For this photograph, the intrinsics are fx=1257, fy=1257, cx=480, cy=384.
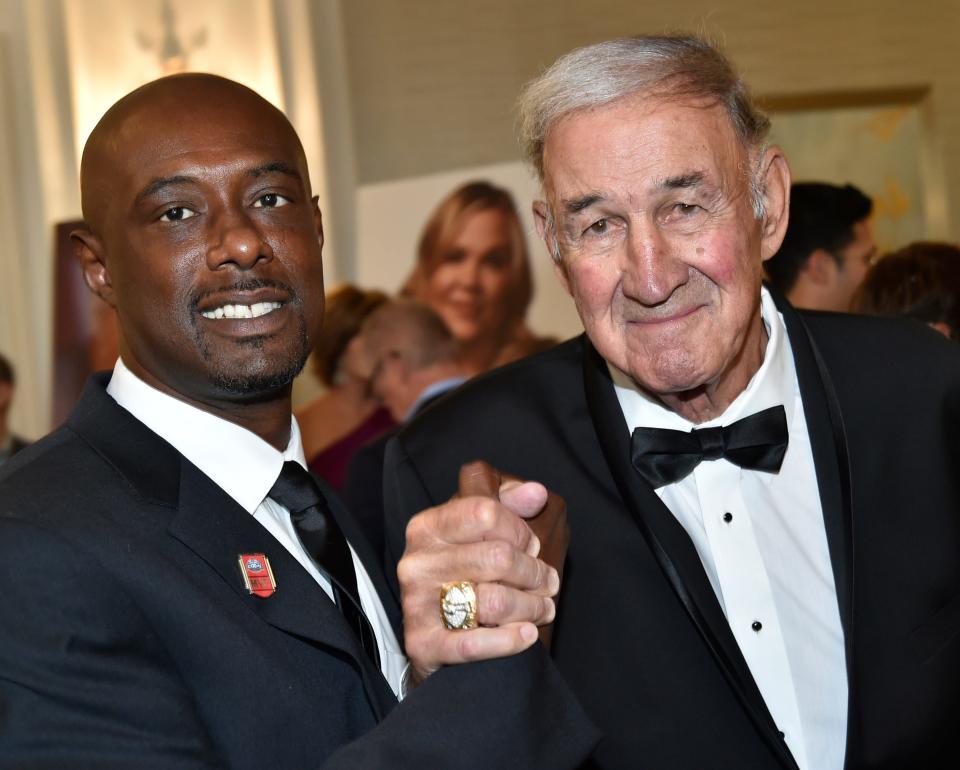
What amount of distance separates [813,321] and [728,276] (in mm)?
339

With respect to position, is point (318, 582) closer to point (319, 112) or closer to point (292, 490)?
point (292, 490)

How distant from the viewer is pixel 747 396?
2.06m

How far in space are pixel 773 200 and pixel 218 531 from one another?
108cm

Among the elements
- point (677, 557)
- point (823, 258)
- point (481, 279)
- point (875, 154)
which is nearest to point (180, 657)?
point (677, 557)

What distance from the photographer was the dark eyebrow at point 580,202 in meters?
1.90

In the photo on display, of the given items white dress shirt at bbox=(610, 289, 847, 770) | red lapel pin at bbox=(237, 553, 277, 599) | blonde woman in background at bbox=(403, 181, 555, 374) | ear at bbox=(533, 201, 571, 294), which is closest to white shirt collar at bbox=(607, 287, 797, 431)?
white dress shirt at bbox=(610, 289, 847, 770)

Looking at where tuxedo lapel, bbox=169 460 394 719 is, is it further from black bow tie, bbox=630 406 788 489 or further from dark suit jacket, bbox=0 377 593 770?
black bow tie, bbox=630 406 788 489

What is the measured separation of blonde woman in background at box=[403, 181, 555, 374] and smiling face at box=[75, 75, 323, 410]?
4.86m

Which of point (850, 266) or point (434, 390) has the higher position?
point (850, 266)

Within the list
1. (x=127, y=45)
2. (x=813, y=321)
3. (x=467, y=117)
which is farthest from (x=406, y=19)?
(x=813, y=321)

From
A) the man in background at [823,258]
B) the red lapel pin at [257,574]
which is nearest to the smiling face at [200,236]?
the red lapel pin at [257,574]

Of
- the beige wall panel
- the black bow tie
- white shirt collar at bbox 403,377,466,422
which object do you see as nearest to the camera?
the black bow tie

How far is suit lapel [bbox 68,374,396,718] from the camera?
1545 mm

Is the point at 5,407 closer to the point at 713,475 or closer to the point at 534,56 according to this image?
the point at 534,56
